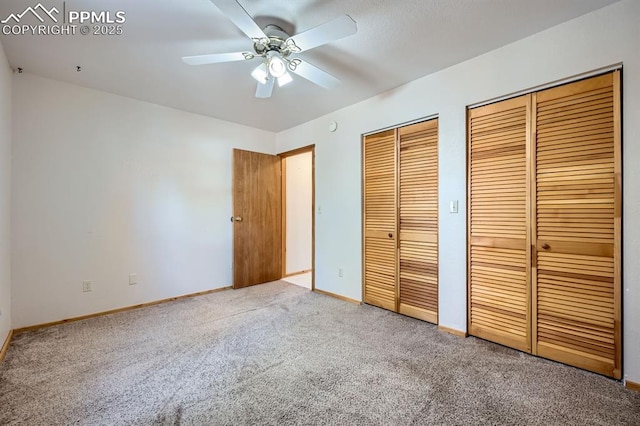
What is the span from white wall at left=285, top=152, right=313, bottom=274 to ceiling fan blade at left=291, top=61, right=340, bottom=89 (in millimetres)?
2407

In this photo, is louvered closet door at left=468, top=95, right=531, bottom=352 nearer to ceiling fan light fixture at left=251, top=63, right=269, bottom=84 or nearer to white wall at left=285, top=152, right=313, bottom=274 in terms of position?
ceiling fan light fixture at left=251, top=63, right=269, bottom=84

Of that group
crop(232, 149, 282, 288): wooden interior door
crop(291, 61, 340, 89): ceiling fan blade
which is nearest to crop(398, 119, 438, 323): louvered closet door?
crop(291, 61, 340, 89): ceiling fan blade

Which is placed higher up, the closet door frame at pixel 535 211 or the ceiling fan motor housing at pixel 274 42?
the ceiling fan motor housing at pixel 274 42

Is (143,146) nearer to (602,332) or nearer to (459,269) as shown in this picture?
(459,269)

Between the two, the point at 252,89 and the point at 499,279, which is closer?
the point at 499,279

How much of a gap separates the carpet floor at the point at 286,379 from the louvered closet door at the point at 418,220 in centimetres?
27

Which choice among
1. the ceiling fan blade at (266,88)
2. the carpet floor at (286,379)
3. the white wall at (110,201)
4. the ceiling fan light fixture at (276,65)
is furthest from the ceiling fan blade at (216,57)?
the carpet floor at (286,379)

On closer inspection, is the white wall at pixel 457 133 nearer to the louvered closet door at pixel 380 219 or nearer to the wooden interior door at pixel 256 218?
the louvered closet door at pixel 380 219

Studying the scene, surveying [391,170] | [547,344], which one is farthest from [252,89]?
[547,344]

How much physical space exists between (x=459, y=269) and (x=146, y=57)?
327cm

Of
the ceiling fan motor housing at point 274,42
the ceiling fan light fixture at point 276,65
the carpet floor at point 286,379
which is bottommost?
the carpet floor at point 286,379

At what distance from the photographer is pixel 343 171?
11.3ft

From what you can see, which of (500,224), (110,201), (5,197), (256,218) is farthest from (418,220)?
(5,197)

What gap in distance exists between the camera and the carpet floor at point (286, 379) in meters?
1.46
